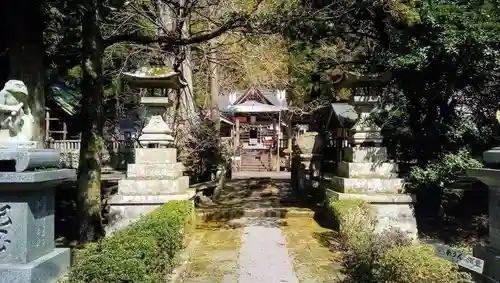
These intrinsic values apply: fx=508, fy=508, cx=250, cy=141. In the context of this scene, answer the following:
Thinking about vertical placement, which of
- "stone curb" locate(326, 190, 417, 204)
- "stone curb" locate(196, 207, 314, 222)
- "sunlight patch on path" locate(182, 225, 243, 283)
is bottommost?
"sunlight patch on path" locate(182, 225, 243, 283)

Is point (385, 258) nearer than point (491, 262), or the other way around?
point (491, 262)

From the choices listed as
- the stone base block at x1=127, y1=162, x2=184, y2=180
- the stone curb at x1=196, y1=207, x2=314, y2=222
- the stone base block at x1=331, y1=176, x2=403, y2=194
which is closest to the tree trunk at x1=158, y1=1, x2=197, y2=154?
the stone curb at x1=196, y1=207, x2=314, y2=222

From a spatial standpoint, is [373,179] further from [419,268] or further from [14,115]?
[14,115]

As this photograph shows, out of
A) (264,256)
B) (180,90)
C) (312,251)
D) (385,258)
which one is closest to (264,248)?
(264,256)

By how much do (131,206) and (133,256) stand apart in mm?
5713

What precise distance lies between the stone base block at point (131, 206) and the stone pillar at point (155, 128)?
113cm

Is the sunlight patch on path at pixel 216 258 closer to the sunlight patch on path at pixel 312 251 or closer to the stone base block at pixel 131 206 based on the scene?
the sunlight patch on path at pixel 312 251

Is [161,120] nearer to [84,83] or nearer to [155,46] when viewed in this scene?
[84,83]

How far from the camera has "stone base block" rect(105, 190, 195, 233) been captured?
34.1 feet

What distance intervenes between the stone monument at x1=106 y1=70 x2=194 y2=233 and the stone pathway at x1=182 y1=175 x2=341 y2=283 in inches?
50.2

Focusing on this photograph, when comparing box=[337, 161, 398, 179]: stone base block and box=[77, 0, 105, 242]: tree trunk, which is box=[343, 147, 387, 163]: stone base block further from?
box=[77, 0, 105, 242]: tree trunk

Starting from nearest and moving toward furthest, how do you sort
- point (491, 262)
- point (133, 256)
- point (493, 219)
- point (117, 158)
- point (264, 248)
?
point (133, 256) < point (491, 262) < point (493, 219) < point (264, 248) < point (117, 158)

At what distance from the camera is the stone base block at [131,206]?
1040 centimetres

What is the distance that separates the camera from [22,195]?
185 inches
